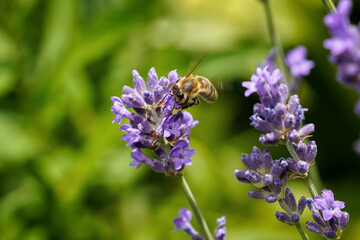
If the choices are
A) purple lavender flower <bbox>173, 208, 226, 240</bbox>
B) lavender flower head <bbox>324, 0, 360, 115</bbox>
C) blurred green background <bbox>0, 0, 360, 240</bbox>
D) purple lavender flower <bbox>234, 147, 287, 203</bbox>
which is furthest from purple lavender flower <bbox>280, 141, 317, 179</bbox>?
blurred green background <bbox>0, 0, 360, 240</bbox>

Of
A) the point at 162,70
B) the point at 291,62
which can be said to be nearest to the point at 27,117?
the point at 162,70

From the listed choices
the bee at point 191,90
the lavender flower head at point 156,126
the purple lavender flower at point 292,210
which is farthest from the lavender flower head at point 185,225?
the bee at point 191,90

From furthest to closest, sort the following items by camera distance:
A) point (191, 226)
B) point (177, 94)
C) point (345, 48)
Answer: point (177, 94), point (191, 226), point (345, 48)

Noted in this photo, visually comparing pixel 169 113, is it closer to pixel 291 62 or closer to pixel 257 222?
pixel 291 62

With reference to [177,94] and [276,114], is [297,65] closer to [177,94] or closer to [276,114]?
[177,94]

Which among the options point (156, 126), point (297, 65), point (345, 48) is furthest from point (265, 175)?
point (297, 65)
